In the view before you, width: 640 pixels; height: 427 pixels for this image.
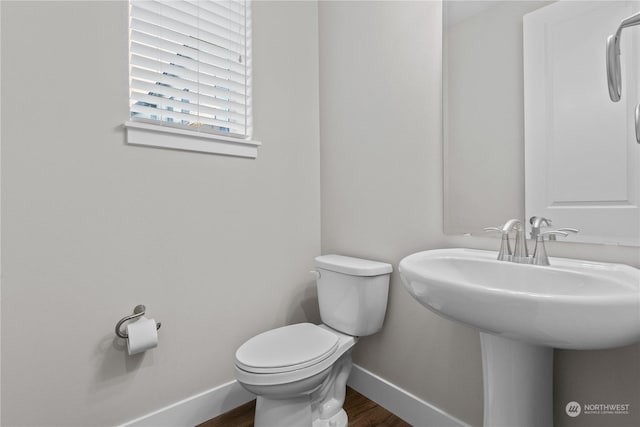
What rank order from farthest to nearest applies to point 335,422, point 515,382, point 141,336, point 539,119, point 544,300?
point 335,422, point 141,336, point 539,119, point 515,382, point 544,300

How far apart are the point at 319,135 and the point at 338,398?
1377mm

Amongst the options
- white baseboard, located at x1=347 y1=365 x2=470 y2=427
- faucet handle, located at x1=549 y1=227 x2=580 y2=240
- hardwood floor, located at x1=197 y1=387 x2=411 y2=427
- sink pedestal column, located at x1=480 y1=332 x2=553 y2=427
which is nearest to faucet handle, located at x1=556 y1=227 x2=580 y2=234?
faucet handle, located at x1=549 y1=227 x2=580 y2=240

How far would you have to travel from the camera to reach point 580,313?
23.5 inches

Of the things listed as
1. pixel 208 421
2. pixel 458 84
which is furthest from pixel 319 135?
pixel 208 421

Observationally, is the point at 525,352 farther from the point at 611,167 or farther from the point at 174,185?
the point at 174,185

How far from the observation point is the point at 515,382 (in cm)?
93

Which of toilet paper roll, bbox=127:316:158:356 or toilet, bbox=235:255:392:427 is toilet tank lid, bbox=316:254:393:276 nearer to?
toilet, bbox=235:255:392:427

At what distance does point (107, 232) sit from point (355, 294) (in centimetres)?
104

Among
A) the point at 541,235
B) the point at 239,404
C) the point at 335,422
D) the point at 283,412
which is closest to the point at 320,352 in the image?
the point at 283,412

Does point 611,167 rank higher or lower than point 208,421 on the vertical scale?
higher

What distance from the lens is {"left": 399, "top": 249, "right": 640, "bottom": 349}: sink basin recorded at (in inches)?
23.5

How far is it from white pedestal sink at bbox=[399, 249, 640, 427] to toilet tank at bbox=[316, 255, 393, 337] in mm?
369

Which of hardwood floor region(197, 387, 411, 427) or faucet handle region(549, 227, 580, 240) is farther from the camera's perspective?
hardwood floor region(197, 387, 411, 427)

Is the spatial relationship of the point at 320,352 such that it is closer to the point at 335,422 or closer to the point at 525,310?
the point at 335,422
